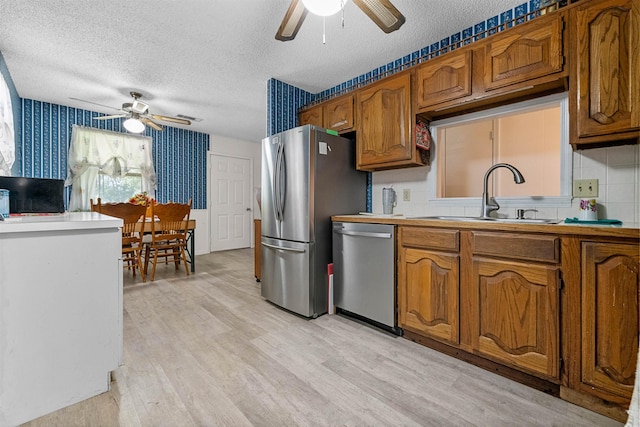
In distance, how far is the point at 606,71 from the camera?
4.57 feet

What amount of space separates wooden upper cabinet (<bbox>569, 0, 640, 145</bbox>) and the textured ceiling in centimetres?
66

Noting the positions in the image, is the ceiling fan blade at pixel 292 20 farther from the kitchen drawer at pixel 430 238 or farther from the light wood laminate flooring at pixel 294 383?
the light wood laminate flooring at pixel 294 383

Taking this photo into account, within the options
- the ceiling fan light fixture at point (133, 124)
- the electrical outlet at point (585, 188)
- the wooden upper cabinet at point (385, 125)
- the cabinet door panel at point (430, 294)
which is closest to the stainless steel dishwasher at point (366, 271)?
the cabinet door panel at point (430, 294)

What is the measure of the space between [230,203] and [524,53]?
5.32 m

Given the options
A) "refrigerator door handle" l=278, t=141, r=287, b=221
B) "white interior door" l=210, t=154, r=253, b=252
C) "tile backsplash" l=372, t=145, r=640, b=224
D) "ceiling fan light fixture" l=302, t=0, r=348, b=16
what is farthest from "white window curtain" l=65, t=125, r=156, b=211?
"tile backsplash" l=372, t=145, r=640, b=224

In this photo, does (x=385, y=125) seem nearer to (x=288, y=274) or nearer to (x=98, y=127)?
(x=288, y=274)

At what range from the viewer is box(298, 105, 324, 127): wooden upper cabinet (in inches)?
114

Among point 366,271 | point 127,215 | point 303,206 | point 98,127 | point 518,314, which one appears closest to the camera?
point 518,314

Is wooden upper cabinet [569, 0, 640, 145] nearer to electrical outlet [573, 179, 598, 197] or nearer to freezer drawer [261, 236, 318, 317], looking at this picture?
electrical outlet [573, 179, 598, 197]

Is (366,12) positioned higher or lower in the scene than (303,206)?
higher

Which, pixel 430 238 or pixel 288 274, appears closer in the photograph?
pixel 430 238

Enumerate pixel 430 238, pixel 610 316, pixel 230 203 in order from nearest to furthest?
pixel 610 316 < pixel 430 238 < pixel 230 203

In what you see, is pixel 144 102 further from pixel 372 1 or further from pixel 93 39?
pixel 372 1

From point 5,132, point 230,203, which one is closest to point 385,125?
point 5,132
